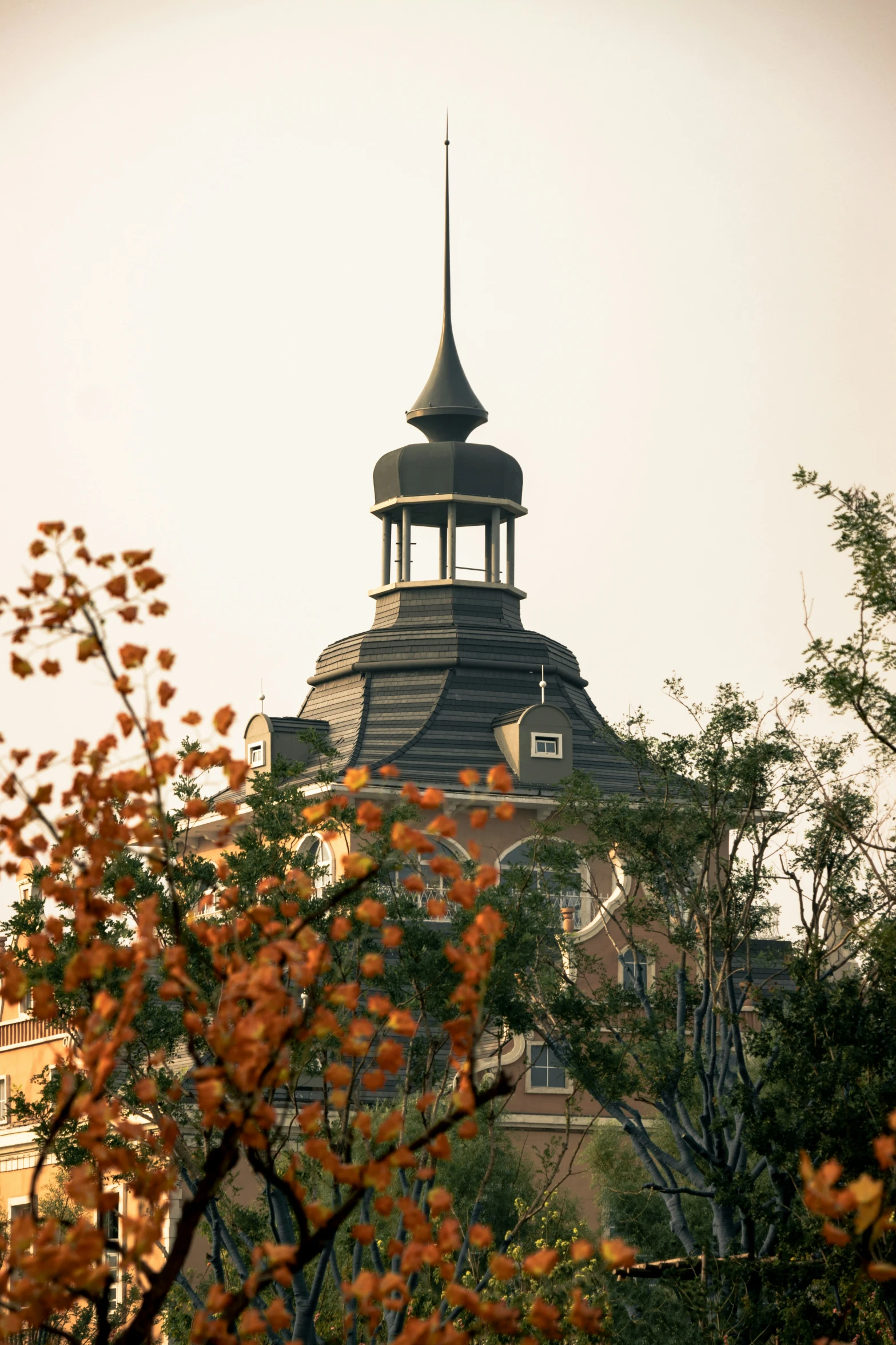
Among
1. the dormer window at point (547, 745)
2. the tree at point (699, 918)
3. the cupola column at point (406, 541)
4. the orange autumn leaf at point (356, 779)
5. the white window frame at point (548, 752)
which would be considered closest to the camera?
the orange autumn leaf at point (356, 779)

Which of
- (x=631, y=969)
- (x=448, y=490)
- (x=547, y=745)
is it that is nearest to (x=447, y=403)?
(x=448, y=490)

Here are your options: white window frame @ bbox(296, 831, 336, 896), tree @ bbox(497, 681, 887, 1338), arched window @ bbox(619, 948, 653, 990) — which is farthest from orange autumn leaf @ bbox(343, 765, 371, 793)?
arched window @ bbox(619, 948, 653, 990)

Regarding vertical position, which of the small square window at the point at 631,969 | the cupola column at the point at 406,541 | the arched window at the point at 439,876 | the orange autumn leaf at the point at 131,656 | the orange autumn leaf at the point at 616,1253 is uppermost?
the cupola column at the point at 406,541

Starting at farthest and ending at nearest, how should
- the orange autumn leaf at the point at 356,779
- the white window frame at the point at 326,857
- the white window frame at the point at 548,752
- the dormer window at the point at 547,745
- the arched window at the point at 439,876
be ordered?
the dormer window at the point at 547,745, the white window frame at the point at 548,752, the white window frame at the point at 326,857, the arched window at the point at 439,876, the orange autumn leaf at the point at 356,779

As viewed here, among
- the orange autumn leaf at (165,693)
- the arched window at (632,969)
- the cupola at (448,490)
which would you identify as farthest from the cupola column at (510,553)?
the orange autumn leaf at (165,693)

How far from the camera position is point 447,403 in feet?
186

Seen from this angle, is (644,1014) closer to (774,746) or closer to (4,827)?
(774,746)

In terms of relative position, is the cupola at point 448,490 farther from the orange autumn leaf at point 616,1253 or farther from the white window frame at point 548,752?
the orange autumn leaf at point 616,1253

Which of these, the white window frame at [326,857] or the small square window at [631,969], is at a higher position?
the white window frame at [326,857]

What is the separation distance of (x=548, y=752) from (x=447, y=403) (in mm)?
13722

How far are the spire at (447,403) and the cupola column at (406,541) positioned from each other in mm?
2993

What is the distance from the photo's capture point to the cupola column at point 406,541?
54375 millimetres

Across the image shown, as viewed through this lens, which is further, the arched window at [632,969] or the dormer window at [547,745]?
the dormer window at [547,745]

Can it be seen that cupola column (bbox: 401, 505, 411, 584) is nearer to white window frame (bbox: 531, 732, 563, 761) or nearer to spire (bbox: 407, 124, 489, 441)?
spire (bbox: 407, 124, 489, 441)
